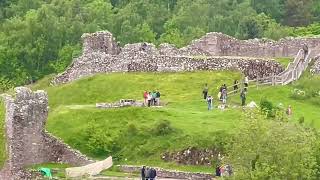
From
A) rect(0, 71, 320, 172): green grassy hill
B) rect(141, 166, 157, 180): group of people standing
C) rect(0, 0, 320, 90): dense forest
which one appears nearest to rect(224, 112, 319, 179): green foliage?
rect(141, 166, 157, 180): group of people standing

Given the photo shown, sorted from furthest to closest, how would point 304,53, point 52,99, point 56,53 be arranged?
point 56,53, point 304,53, point 52,99

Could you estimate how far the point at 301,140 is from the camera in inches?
2304

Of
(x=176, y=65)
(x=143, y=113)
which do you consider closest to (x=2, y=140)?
(x=143, y=113)

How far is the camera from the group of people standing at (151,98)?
255 ft

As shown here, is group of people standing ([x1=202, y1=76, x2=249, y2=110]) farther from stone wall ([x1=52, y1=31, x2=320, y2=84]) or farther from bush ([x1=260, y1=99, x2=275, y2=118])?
stone wall ([x1=52, y1=31, x2=320, y2=84])

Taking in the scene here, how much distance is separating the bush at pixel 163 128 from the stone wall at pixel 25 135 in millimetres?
4838

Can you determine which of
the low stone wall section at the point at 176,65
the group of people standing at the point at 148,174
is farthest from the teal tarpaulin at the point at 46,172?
the low stone wall section at the point at 176,65

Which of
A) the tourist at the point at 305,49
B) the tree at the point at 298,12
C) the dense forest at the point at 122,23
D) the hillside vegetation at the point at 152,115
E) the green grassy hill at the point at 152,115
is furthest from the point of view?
the tree at the point at 298,12

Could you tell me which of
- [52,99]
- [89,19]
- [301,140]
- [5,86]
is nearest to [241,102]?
[52,99]

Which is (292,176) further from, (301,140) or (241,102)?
(241,102)

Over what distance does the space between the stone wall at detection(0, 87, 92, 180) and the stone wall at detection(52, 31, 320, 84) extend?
22.0 metres

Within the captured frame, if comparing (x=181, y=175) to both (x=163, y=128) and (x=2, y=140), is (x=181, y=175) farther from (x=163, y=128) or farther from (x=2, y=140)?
(x=2, y=140)

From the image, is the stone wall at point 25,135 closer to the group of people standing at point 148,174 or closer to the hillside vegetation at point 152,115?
the hillside vegetation at point 152,115

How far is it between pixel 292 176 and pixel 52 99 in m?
33.4
